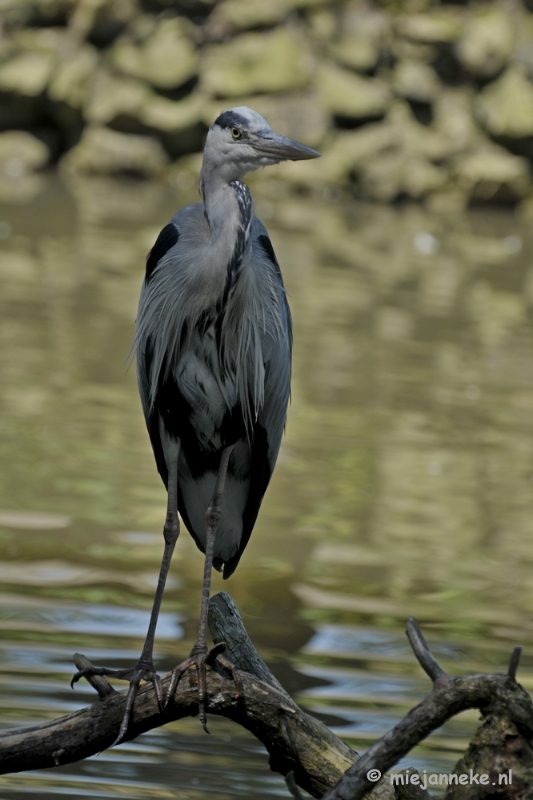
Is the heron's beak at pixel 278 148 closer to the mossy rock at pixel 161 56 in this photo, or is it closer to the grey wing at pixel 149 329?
the grey wing at pixel 149 329

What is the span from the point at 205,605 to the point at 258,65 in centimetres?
1458

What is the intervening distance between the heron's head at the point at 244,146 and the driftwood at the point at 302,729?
51.2 inches

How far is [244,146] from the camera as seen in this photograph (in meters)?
3.49

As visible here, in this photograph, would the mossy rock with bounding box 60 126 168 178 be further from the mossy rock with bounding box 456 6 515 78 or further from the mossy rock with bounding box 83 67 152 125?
the mossy rock with bounding box 456 6 515 78

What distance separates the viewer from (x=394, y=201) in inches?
685

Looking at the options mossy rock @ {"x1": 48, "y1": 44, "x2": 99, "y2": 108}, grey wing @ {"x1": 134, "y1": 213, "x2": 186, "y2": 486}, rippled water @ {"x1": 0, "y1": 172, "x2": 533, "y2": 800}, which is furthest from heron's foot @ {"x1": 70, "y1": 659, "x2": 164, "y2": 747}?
mossy rock @ {"x1": 48, "y1": 44, "x2": 99, "y2": 108}

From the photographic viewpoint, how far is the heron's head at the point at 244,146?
3461mm

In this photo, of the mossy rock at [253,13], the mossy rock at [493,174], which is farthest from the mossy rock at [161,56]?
the mossy rock at [493,174]

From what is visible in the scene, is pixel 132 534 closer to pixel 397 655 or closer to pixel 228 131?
pixel 397 655

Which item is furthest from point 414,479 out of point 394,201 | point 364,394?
point 394,201

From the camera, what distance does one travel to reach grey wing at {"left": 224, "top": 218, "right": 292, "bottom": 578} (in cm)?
380

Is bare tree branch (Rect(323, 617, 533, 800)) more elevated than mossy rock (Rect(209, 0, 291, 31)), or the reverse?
mossy rock (Rect(209, 0, 291, 31))

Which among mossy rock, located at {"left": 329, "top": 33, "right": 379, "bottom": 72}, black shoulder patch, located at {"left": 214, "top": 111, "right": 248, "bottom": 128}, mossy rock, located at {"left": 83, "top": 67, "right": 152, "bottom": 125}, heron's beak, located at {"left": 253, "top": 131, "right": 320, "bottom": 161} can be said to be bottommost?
heron's beak, located at {"left": 253, "top": 131, "right": 320, "bottom": 161}

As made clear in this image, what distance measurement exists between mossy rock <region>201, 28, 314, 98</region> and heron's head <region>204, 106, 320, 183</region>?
1387 cm
